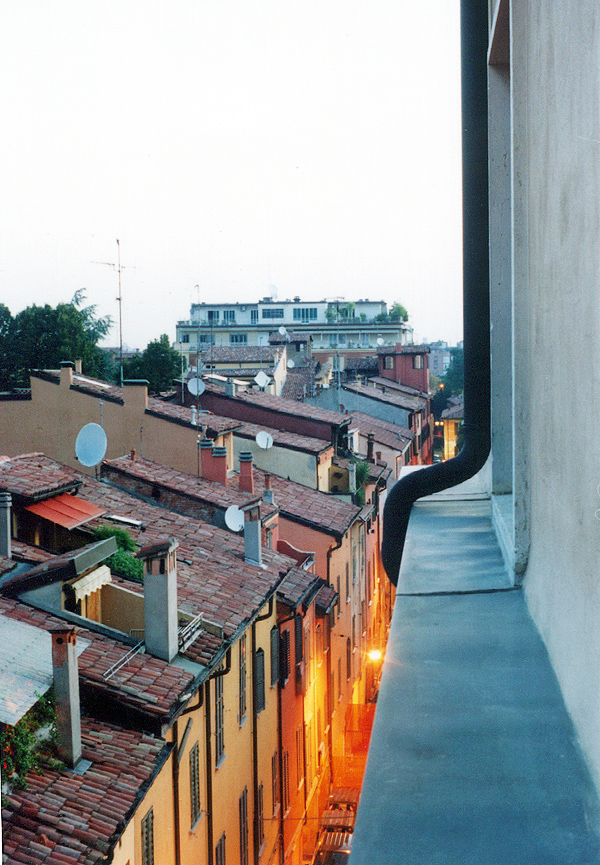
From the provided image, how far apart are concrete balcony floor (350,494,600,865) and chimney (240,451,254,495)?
42.0 ft

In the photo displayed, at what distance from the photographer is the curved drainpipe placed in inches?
190

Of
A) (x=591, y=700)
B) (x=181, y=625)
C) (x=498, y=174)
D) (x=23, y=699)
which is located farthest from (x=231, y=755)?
(x=591, y=700)

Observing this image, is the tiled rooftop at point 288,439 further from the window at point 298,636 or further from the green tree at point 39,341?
the green tree at point 39,341

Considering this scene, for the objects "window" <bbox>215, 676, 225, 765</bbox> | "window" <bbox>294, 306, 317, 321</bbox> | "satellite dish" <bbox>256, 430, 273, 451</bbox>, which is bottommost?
"window" <bbox>215, 676, 225, 765</bbox>

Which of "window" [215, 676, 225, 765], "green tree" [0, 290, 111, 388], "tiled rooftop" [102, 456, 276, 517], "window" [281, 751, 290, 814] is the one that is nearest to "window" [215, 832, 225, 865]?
"window" [215, 676, 225, 765]

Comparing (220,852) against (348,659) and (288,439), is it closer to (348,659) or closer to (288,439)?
(348,659)

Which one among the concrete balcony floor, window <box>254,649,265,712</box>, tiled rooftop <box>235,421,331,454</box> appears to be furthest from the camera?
tiled rooftop <box>235,421,331,454</box>

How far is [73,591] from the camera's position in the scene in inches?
308

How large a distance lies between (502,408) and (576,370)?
9.91ft

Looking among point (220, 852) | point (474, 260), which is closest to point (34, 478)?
point (220, 852)

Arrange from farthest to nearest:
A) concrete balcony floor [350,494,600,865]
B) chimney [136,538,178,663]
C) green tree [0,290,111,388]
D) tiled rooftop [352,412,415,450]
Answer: green tree [0,290,111,388] < tiled rooftop [352,412,415,450] < chimney [136,538,178,663] < concrete balcony floor [350,494,600,865]

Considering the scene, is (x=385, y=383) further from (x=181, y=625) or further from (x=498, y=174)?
(x=498, y=174)

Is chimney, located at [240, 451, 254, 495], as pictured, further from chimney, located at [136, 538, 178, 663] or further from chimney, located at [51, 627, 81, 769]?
chimney, located at [51, 627, 81, 769]

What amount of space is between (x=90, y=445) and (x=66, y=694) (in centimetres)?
639
